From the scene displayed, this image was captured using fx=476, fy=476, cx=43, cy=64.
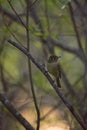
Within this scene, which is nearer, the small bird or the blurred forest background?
the small bird

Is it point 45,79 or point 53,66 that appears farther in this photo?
point 45,79

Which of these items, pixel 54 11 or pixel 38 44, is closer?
pixel 54 11

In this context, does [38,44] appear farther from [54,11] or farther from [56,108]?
[56,108]

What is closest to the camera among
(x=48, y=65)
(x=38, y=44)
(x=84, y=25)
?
(x=48, y=65)

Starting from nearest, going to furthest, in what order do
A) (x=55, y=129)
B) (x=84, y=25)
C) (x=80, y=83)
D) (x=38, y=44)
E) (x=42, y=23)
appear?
1. (x=55, y=129)
2. (x=42, y=23)
3. (x=84, y=25)
4. (x=80, y=83)
5. (x=38, y=44)

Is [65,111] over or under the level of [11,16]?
under

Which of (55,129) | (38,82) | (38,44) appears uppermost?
(38,44)

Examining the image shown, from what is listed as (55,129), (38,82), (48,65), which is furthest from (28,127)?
(38,82)

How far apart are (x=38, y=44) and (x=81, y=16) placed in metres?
0.93

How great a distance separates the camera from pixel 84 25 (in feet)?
14.0

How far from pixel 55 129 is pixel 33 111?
56cm

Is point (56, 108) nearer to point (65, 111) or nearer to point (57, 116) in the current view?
point (57, 116)

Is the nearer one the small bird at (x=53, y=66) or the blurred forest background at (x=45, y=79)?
the small bird at (x=53, y=66)

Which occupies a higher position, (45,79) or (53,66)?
(53,66)
